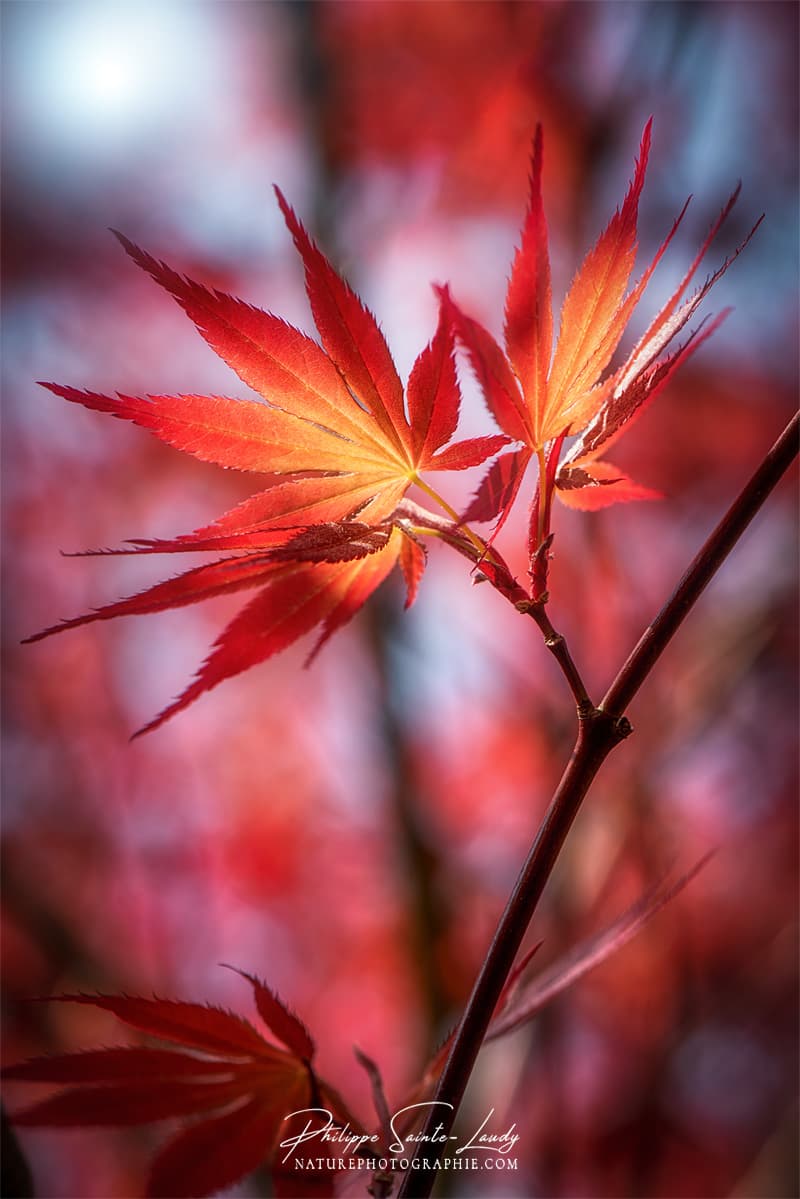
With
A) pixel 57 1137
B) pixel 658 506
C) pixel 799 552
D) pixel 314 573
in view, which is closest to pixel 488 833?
pixel 658 506

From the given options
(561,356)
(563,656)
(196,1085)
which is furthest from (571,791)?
(196,1085)

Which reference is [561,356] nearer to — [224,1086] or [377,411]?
[377,411]

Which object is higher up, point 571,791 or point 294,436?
point 294,436

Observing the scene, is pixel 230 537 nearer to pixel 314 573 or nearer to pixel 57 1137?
pixel 314 573

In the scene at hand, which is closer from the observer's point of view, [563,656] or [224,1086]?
[563,656]

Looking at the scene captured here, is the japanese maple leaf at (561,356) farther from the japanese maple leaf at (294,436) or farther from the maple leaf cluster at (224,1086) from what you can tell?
the maple leaf cluster at (224,1086)

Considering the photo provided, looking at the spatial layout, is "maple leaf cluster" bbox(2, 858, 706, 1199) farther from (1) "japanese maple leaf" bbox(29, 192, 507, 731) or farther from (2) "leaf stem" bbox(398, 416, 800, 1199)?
(1) "japanese maple leaf" bbox(29, 192, 507, 731)
